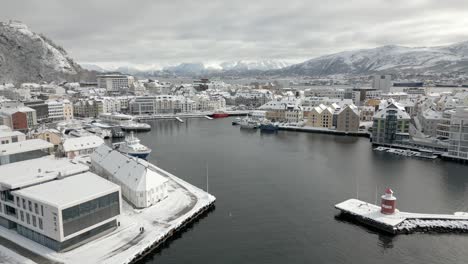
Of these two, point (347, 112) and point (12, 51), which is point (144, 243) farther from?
point (12, 51)

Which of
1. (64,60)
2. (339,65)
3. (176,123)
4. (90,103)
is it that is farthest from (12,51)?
(339,65)

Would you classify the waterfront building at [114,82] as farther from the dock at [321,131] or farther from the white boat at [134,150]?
the white boat at [134,150]

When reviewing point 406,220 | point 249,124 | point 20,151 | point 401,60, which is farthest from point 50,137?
point 401,60

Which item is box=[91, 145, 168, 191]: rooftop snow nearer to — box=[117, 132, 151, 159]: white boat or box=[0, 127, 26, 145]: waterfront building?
box=[117, 132, 151, 159]: white boat

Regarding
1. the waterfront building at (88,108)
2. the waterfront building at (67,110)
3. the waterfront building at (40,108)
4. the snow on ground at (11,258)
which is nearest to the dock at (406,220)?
the snow on ground at (11,258)

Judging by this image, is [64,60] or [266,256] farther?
[64,60]
